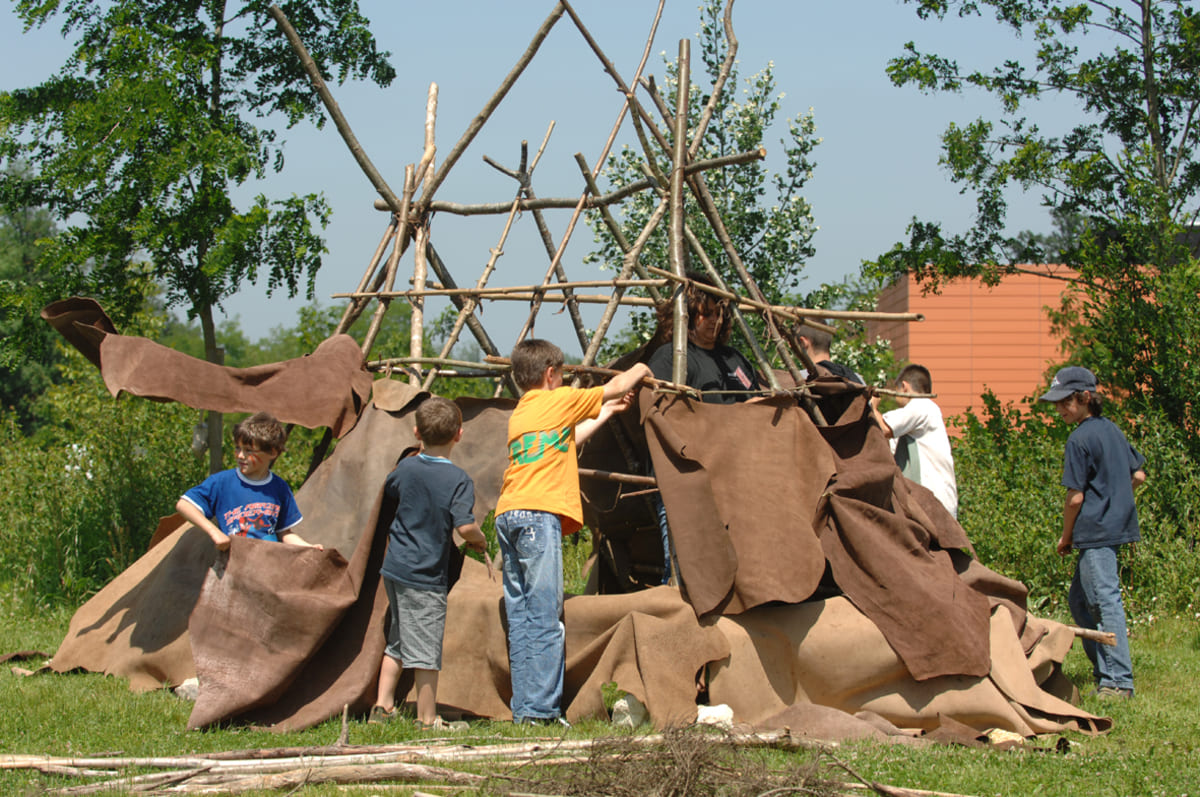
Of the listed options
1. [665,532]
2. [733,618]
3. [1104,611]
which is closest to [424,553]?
[665,532]

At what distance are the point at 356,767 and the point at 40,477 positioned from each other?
6438 millimetres

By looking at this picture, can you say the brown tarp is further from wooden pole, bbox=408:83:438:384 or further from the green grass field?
wooden pole, bbox=408:83:438:384

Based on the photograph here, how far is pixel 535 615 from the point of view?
480 centimetres

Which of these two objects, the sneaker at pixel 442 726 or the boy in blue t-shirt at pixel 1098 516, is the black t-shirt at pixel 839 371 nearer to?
the boy in blue t-shirt at pixel 1098 516

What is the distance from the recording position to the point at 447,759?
3930mm

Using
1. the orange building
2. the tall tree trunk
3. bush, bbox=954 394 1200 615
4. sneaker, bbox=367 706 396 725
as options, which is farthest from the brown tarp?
the orange building

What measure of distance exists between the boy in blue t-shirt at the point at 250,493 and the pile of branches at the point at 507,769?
1.34 m

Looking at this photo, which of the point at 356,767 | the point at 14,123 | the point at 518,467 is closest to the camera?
the point at 356,767

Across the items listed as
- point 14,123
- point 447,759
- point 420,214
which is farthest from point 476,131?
point 447,759

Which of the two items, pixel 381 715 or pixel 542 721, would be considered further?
pixel 381 715

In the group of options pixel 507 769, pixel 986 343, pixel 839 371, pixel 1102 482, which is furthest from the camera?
pixel 986 343

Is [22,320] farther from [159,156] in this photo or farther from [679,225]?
[679,225]

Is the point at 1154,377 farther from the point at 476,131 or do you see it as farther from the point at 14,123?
the point at 14,123

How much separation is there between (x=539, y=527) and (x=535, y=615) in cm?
37
